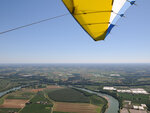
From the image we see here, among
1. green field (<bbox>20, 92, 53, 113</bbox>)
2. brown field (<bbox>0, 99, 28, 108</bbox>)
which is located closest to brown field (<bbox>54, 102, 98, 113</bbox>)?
green field (<bbox>20, 92, 53, 113</bbox>)

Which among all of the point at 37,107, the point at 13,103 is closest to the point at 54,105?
the point at 37,107

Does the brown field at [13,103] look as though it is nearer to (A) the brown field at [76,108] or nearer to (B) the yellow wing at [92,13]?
(A) the brown field at [76,108]

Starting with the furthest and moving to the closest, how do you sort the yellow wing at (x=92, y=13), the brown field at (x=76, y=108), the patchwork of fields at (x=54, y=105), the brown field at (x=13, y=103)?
the brown field at (x=13, y=103), the patchwork of fields at (x=54, y=105), the brown field at (x=76, y=108), the yellow wing at (x=92, y=13)

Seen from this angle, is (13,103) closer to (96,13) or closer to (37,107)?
(37,107)

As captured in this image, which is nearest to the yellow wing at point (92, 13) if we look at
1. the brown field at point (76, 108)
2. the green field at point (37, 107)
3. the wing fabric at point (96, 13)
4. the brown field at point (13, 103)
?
the wing fabric at point (96, 13)

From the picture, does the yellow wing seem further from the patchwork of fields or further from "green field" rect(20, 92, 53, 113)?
"green field" rect(20, 92, 53, 113)

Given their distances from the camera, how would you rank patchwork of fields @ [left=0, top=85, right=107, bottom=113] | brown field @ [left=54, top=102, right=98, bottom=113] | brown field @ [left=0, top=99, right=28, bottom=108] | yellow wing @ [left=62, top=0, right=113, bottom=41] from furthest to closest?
brown field @ [left=0, top=99, right=28, bottom=108] → patchwork of fields @ [left=0, top=85, right=107, bottom=113] → brown field @ [left=54, top=102, right=98, bottom=113] → yellow wing @ [left=62, top=0, right=113, bottom=41]

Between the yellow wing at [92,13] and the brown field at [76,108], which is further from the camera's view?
the brown field at [76,108]

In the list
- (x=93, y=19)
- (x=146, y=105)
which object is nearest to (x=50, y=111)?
(x=146, y=105)
